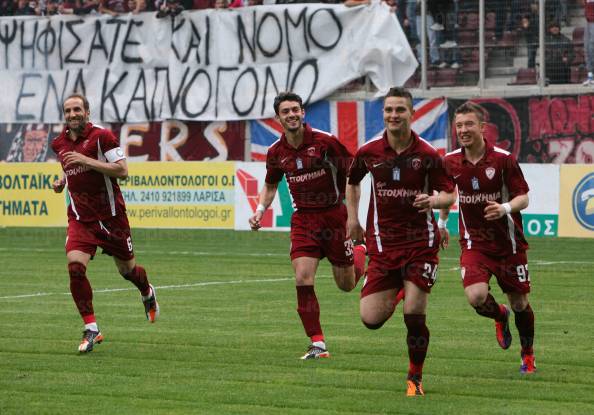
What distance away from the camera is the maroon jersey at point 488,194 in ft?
34.5

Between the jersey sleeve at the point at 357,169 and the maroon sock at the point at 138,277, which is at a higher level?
the jersey sleeve at the point at 357,169

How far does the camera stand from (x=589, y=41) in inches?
1088

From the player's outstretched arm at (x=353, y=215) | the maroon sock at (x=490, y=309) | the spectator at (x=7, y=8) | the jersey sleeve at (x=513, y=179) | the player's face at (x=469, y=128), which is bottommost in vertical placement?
the maroon sock at (x=490, y=309)

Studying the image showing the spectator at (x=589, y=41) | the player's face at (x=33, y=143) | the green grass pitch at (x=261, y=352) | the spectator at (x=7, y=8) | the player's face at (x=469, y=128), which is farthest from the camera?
the spectator at (x=7, y=8)

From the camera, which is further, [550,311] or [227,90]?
[227,90]

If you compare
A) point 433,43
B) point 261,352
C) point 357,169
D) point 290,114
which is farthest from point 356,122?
point 357,169

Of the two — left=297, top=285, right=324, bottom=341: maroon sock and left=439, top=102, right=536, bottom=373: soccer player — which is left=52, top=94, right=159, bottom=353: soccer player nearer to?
left=297, top=285, right=324, bottom=341: maroon sock

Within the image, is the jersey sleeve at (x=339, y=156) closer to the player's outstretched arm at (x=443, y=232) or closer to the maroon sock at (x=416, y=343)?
the player's outstretched arm at (x=443, y=232)

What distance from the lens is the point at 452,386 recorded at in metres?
10.0

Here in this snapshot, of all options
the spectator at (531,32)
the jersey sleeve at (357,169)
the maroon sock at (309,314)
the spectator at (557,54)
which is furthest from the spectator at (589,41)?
the jersey sleeve at (357,169)

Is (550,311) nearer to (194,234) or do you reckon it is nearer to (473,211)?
(473,211)

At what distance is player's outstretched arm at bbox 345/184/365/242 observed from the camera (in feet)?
33.3

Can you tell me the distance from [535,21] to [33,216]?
38.1 ft

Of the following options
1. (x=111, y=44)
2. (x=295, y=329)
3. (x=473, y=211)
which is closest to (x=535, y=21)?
(x=111, y=44)
